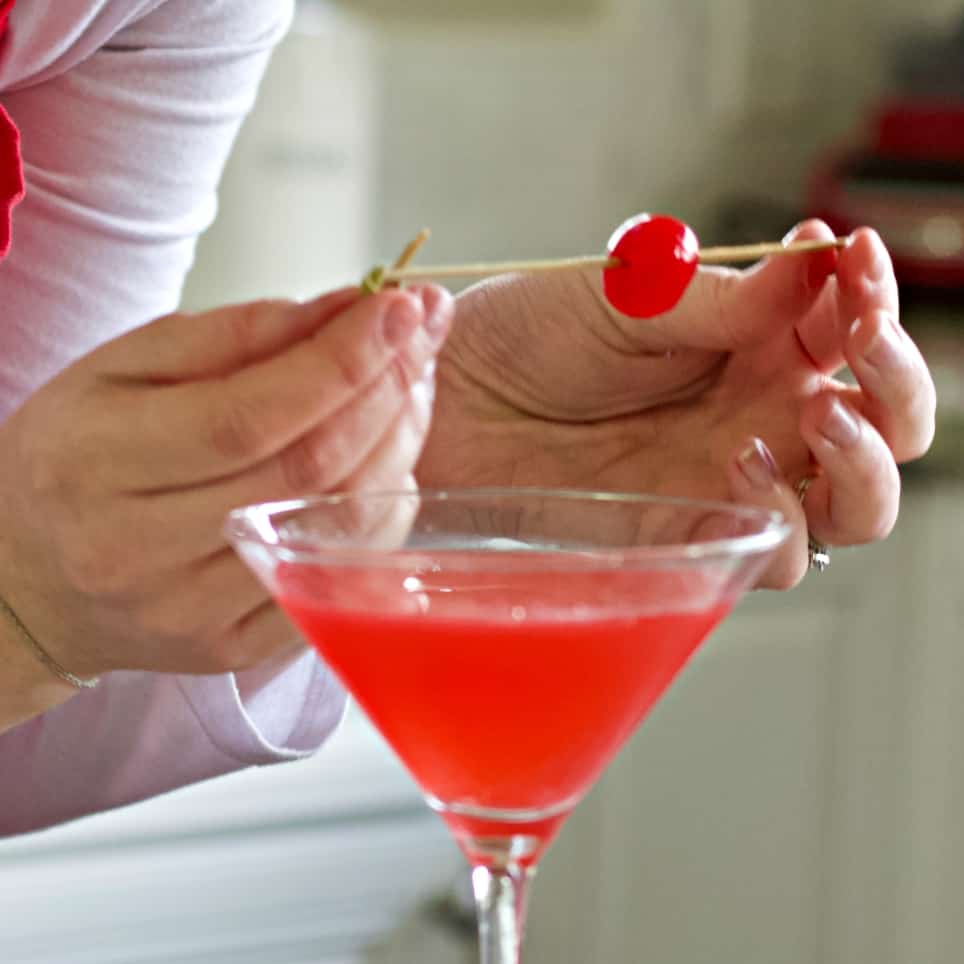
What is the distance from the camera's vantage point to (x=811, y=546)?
0.94 meters

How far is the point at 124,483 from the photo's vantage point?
71 centimetres

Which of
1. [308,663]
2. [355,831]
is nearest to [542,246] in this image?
[355,831]

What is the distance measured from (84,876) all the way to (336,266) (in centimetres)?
84

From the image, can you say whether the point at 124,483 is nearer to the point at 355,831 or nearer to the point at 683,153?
the point at 355,831

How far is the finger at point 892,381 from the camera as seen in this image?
838 millimetres

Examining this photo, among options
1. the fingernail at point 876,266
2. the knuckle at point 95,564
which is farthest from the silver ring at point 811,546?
the knuckle at point 95,564

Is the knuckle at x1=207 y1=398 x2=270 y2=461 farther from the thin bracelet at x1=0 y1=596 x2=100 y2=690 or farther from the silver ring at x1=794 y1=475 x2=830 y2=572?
the silver ring at x1=794 y1=475 x2=830 y2=572

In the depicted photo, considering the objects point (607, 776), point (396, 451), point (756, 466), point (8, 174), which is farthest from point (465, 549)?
point (607, 776)

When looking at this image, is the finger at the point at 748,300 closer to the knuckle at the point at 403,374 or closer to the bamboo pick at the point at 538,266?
the bamboo pick at the point at 538,266

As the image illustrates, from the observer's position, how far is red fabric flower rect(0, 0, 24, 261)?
0.88 meters

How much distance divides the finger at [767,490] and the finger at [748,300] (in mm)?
65

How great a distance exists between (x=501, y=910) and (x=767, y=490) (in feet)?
0.95

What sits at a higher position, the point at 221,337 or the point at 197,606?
the point at 221,337

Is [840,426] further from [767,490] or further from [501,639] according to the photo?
[501,639]
